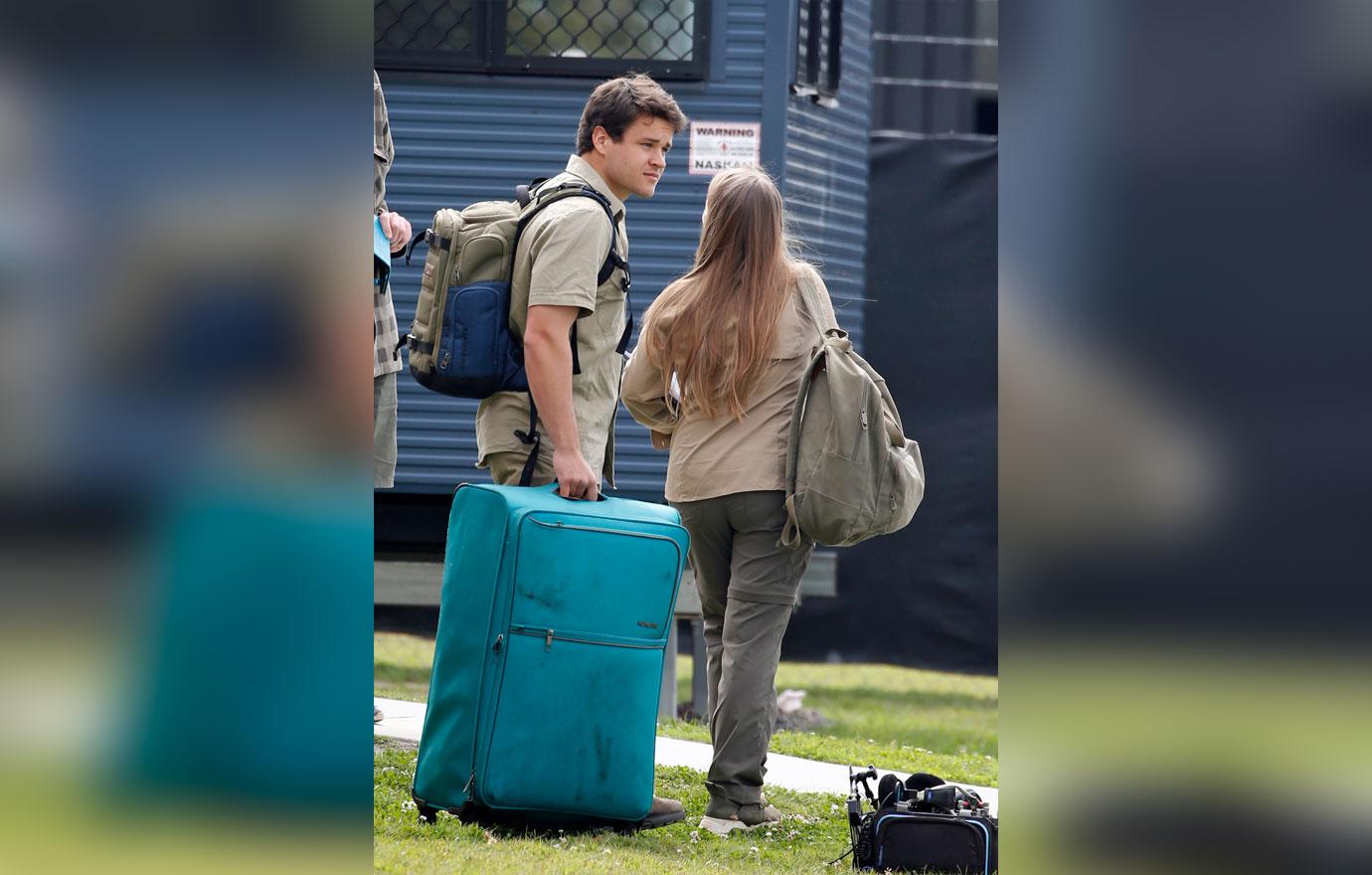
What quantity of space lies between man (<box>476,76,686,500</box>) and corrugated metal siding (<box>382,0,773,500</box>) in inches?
94.2

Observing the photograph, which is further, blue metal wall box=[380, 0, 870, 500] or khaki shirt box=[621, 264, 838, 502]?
blue metal wall box=[380, 0, 870, 500]

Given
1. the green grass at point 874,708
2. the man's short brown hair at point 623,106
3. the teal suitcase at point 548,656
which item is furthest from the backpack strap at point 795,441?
the green grass at point 874,708

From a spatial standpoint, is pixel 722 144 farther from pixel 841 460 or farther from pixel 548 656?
pixel 548 656

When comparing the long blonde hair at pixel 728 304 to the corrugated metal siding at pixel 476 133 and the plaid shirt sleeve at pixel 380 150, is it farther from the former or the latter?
the corrugated metal siding at pixel 476 133

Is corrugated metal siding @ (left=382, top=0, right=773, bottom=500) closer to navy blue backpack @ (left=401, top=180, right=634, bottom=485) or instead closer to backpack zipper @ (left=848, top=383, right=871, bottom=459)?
navy blue backpack @ (left=401, top=180, right=634, bottom=485)

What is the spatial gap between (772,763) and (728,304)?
6.44 ft

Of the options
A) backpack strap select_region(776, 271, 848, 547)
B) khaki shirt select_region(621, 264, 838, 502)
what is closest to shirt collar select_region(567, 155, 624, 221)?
khaki shirt select_region(621, 264, 838, 502)

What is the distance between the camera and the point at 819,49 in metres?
6.52

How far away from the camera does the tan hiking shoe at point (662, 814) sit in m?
3.70

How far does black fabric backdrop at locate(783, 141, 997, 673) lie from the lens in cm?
810

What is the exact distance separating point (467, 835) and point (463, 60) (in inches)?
142
